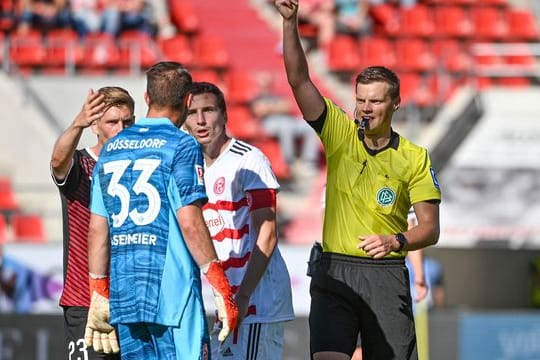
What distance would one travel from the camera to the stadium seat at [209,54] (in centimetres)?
1788

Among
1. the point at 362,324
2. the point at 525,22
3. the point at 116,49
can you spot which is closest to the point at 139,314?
the point at 362,324

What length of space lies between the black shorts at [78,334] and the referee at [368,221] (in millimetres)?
1178

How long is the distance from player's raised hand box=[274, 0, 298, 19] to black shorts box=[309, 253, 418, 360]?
136 cm

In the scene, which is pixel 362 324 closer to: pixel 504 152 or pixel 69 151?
pixel 69 151

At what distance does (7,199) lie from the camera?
1524cm

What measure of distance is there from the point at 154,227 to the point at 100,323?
56 cm

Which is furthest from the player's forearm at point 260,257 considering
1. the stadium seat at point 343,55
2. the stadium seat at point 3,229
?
the stadium seat at point 343,55

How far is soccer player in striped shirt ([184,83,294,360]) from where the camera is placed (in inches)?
259

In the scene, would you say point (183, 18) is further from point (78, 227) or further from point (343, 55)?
point (78, 227)

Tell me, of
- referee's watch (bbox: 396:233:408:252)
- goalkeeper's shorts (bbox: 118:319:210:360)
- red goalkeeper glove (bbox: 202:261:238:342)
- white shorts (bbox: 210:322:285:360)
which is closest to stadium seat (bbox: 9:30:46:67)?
white shorts (bbox: 210:322:285:360)

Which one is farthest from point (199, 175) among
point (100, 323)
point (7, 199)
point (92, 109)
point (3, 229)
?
point (7, 199)

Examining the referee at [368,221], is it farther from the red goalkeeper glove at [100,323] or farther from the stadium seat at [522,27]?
the stadium seat at [522,27]

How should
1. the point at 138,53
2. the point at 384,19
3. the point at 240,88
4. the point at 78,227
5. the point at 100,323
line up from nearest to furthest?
the point at 100,323
the point at 78,227
the point at 138,53
the point at 240,88
the point at 384,19

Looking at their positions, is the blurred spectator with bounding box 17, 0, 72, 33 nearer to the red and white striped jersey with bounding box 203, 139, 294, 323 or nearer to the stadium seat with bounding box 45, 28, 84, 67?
the stadium seat with bounding box 45, 28, 84, 67
